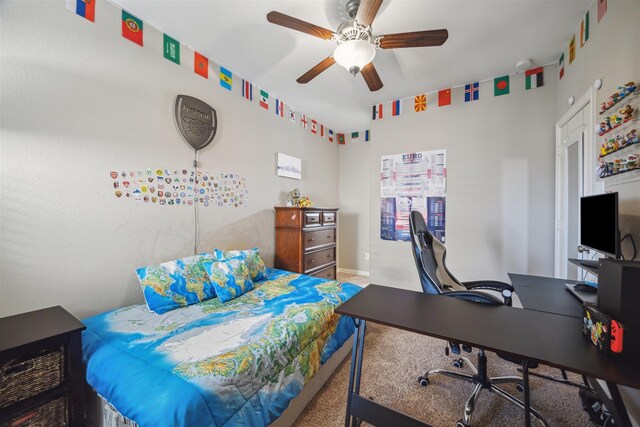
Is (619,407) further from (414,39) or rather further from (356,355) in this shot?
(414,39)

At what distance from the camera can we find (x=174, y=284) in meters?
1.80

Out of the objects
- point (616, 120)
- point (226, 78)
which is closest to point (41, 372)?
point (226, 78)

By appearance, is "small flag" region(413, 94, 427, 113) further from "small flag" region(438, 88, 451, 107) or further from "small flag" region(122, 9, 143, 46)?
"small flag" region(122, 9, 143, 46)

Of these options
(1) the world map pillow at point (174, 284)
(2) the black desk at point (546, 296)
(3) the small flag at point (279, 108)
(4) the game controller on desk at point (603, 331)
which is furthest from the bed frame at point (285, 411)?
(3) the small flag at point (279, 108)

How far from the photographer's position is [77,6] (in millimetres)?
1663

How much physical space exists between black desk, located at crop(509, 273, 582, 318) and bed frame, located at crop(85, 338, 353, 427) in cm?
134

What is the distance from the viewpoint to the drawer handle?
105cm

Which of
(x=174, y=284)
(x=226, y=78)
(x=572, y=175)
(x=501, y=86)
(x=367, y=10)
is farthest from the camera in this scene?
(x=501, y=86)

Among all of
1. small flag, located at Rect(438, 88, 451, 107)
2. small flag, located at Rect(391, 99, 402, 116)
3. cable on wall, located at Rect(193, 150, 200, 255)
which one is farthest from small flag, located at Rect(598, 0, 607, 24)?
cable on wall, located at Rect(193, 150, 200, 255)

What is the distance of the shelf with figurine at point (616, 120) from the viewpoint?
1365 millimetres

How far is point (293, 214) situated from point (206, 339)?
6.48ft

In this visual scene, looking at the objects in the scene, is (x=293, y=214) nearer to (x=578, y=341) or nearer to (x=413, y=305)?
(x=413, y=305)

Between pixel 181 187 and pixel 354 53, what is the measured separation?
1.86 meters

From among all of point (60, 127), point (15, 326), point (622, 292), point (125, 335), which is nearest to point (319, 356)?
point (125, 335)
